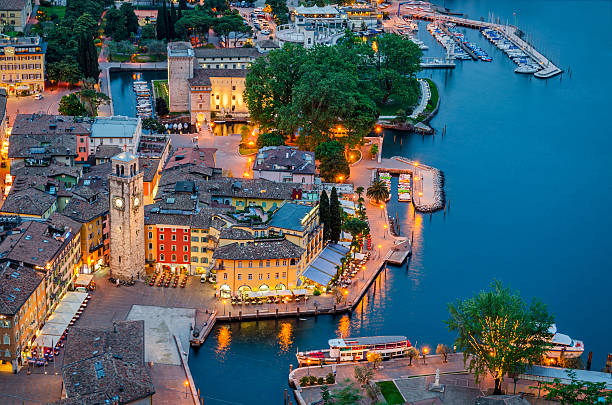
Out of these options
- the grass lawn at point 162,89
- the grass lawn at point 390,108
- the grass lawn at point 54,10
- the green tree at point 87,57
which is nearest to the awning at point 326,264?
the grass lawn at point 390,108

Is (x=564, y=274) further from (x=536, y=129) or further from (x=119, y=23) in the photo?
(x=119, y=23)

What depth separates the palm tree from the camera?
10225 centimetres

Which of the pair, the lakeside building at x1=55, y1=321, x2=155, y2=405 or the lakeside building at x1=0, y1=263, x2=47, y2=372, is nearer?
the lakeside building at x1=55, y1=321, x2=155, y2=405

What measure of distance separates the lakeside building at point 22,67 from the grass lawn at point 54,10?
43.4 metres

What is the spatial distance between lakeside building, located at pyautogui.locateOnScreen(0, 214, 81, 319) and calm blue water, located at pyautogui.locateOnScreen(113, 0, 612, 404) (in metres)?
12.7

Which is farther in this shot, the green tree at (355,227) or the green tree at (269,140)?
the green tree at (269,140)

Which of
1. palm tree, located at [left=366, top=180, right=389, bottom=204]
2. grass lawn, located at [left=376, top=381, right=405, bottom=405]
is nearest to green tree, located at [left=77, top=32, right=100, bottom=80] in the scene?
palm tree, located at [left=366, top=180, right=389, bottom=204]

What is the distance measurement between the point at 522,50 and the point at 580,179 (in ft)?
233

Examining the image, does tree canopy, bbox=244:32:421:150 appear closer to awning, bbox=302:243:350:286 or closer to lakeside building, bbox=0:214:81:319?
awning, bbox=302:243:350:286

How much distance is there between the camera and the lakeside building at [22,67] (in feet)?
442

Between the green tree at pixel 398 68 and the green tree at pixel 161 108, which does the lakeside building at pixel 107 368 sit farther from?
the green tree at pixel 398 68

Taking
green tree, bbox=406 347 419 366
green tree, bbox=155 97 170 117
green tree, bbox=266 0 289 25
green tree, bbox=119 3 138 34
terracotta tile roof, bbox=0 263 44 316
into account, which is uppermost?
green tree, bbox=266 0 289 25

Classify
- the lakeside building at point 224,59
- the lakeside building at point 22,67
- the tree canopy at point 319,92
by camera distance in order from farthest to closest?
the lakeside building at point 224,59, the lakeside building at point 22,67, the tree canopy at point 319,92

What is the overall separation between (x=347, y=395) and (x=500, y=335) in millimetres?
12107
